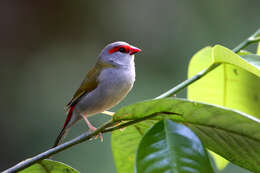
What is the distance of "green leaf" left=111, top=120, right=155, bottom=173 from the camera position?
1562 millimetres

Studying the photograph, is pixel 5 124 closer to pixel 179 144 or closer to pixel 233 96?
pixel 233 96

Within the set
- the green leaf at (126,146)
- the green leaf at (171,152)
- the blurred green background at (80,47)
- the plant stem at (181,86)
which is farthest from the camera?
the blurred green background at (80,47)

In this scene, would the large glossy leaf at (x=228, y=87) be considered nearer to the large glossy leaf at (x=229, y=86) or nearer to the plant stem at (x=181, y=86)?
the large glossy leaf at (x=229, y=86)

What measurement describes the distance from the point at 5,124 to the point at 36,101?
66 centimetres

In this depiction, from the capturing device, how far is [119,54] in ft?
9.04

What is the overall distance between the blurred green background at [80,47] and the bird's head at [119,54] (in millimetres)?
2408

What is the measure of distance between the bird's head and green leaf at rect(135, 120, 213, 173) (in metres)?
1.56

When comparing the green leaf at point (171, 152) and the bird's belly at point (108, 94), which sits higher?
the green leaf at point (171, 152)

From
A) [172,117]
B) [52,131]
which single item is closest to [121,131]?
[172,117]

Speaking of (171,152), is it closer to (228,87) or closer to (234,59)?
(234,59)

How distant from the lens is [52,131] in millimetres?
5664

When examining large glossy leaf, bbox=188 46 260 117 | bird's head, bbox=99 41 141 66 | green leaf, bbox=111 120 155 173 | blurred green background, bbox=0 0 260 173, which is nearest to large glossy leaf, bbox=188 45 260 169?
large glossy leaf, bbox=188 46 260 117

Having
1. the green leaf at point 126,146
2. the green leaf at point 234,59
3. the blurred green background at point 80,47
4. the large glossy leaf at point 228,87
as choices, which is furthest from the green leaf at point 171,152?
→ the blurred green background at point 80,47

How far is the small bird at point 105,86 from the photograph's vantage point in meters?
2.42
